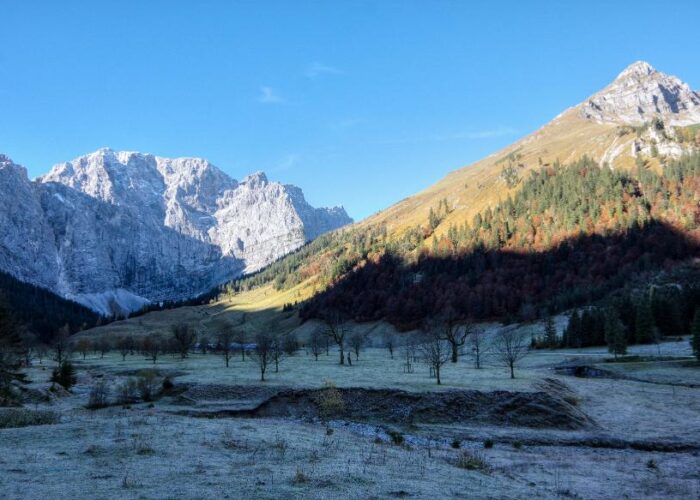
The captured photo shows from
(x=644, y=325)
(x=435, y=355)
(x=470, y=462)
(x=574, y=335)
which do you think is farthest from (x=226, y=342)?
(x=644, y=325)

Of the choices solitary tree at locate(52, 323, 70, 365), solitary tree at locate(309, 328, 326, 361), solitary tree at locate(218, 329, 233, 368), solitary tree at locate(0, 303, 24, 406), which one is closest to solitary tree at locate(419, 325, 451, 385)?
solitary tree at locate(309, 328, 326, 361)

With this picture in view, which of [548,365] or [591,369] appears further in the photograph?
[548,365]

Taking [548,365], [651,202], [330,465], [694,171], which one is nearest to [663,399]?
[548,365]

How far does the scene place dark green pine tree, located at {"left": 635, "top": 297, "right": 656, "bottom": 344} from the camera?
101562 mm

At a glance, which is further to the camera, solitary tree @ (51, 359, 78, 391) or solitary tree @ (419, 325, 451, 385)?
solitary tree @ (51, 359, 78, 391)

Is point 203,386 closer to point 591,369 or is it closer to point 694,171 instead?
point 591,369

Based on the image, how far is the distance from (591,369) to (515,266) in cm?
11565

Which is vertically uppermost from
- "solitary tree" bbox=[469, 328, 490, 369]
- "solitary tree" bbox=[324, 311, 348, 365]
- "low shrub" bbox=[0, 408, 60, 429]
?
Result: "solitary tree" bbox=[324, 311, 348, 365]

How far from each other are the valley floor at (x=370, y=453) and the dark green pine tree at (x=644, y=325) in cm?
5104

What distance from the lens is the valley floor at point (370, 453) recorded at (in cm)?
1884

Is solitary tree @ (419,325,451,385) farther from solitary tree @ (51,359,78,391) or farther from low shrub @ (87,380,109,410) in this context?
solitary tree @ (51,359,78,391)

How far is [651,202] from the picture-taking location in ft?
629

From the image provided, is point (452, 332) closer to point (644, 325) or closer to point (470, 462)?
point (644, 325)

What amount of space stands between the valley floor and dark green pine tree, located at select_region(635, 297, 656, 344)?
51.0m
